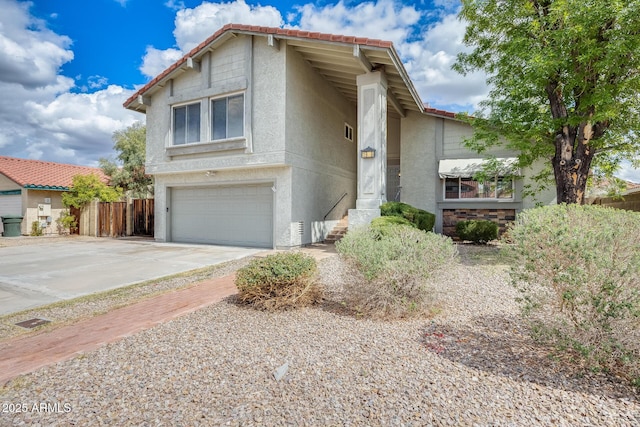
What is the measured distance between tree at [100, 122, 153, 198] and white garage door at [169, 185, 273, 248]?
14.0 metres

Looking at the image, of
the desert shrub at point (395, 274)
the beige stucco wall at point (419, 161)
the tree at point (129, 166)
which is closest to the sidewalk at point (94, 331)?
the desert shrub at point (395, 274)

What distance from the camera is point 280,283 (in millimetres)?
5215

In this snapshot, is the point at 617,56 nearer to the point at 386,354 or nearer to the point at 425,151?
the point at 425,151

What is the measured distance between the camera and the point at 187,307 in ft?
18.6

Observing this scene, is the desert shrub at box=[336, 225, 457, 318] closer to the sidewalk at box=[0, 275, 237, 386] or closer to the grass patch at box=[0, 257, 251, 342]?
the sidewalk at box=[0, 275, 237, 386]

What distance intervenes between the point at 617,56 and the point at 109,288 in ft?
45.1

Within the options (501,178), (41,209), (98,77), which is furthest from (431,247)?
(41,209)

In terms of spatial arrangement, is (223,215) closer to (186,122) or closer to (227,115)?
(227,115)

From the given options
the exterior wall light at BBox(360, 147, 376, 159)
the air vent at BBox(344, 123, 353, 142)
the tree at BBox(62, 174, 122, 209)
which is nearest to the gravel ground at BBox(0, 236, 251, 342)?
the exterior wall light at BBox(360, 147, 376, 159)

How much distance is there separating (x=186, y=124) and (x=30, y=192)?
13699mm

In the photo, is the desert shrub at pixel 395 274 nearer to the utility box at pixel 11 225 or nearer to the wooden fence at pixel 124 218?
the wooden fence at pixel 124 218

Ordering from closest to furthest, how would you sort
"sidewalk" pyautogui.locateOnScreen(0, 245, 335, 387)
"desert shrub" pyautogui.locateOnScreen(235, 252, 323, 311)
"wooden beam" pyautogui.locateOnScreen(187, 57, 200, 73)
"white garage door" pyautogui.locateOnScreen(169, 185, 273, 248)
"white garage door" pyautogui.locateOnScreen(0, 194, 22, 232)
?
"sidewalk" pyautogui.locateOnScreen(0, 245, 335, 387) < "desert shrub" pyautogui.locateOnScreen(235, 252, 323, 311) < "white garage door" pyautogui.locateOnScreen(169, 185, 273, 248) < "wooden beam" pyautogui.locateOnScreen(187, 57, 200, 73) < "white garage door" pyautogui.locateOnScreen(0, 194, 22, 232)

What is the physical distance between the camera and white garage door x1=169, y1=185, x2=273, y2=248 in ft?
43.4

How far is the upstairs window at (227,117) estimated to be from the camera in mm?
12821
